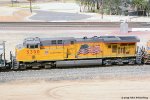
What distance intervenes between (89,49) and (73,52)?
171 centimetres

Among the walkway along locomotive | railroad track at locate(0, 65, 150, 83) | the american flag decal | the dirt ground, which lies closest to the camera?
the dirt ground

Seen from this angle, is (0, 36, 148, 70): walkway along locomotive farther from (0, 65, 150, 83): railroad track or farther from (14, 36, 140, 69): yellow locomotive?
(0, 65, 150, 83): railroad track

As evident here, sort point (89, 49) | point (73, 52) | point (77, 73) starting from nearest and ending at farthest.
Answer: point (77, 73), point (73, 52), point (89, 49)

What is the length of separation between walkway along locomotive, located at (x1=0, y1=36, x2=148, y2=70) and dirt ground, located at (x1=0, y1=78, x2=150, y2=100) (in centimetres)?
360

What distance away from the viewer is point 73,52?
120 ft

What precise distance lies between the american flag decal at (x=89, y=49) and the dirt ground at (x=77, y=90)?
4531 millimetres

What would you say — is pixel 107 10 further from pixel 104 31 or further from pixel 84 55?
pixel 84 55

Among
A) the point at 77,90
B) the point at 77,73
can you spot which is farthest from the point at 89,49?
the point at 77,90

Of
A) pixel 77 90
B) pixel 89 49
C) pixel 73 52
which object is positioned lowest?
pixel 77 90

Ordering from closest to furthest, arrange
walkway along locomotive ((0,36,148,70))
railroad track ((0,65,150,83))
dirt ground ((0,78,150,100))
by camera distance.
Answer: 1. dirt ground ((0,78,150,100))
2. railroad track ((0,65,150,83))
3. walkway along locomotive ((0,36,148,70))

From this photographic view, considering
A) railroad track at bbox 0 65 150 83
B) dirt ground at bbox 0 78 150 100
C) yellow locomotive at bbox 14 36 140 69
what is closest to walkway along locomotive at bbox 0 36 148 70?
yellow locomotive at bbox 14 36 140 69

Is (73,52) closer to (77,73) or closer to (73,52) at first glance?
(73,52)

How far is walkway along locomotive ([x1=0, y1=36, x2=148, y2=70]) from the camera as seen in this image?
117 ft

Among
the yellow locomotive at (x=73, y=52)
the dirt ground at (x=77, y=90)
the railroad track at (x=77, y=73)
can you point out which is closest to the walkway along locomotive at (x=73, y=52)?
the yellow locomotive at (x=73, y=52)
